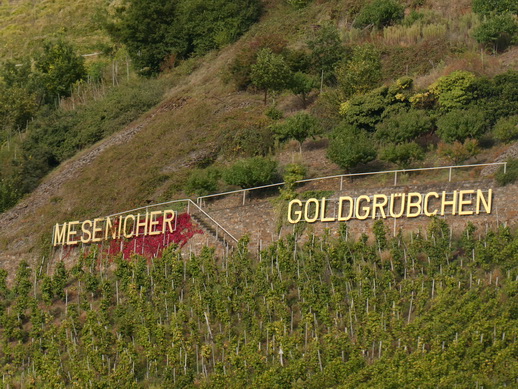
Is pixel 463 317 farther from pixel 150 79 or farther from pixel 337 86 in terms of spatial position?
pixel 150 79

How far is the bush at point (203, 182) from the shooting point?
37594mm

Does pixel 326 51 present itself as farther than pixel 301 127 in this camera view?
Yes

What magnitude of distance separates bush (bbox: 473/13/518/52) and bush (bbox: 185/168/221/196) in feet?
42.1

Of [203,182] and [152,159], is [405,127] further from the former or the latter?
[152,159]

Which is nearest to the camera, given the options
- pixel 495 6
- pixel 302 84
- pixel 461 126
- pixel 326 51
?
pixel 461 126

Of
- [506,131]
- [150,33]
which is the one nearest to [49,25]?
[150,33]

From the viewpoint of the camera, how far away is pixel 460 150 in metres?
35.7

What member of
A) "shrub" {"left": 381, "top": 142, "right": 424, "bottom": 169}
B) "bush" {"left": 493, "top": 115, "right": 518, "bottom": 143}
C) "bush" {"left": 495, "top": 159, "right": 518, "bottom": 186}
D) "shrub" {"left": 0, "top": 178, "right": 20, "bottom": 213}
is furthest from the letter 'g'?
"shrub" {"left": 0, "top": 178, "right": 20, "bottom": 213}

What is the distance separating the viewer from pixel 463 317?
27.5 m

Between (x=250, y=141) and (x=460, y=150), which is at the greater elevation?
(x=460, y=150)

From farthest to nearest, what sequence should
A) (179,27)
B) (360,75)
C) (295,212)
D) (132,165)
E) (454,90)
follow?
1. (179,27)
2. (132,165)
3. (360,75)
4. (454,90)
5. (295,212)

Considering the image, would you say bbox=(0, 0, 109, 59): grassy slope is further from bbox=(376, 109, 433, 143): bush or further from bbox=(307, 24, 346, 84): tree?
bbox=(376, 109, 433, 143): bush

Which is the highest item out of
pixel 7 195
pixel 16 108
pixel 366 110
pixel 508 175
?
pixel 508 175

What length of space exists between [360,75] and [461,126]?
261 inches
